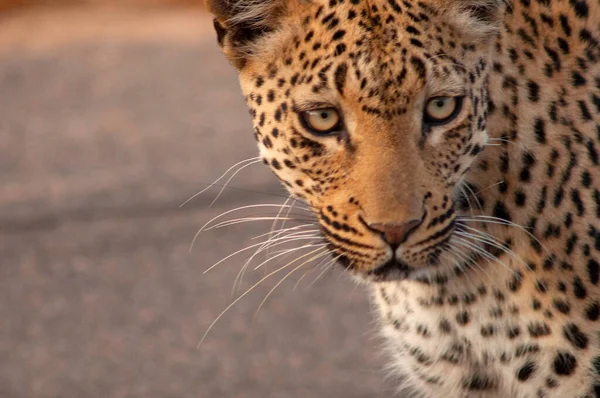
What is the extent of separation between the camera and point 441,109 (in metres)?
3.92

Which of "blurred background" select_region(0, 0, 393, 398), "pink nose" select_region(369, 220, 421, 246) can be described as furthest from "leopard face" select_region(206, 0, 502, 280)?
"blurred background" select_region(0, 0, 393, 398)

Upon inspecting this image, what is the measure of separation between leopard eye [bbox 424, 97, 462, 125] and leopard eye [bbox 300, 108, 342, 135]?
0.27 m

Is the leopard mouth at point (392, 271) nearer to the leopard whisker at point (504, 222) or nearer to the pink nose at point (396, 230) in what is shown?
the pink nose at point (396, 230)

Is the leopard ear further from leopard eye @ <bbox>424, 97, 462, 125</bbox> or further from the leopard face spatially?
leopard eye @ <bbox>424, 97, 462, 125</bbox>

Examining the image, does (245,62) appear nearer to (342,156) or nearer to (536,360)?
(342,156)

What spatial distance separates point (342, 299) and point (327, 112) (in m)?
3.87

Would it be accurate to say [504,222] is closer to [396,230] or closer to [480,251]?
[480,251]

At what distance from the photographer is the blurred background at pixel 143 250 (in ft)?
22.6

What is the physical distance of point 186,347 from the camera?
23.4 ft

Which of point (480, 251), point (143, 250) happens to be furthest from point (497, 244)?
point (143, 250)

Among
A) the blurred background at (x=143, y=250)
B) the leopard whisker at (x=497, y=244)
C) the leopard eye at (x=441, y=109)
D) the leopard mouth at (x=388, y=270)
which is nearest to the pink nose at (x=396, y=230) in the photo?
the leopard mouth at (x=388, y=270)

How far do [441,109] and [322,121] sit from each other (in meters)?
0.37

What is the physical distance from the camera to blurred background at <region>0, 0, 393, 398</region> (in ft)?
22.6

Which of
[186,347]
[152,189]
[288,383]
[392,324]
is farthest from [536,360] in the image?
[152,189]
